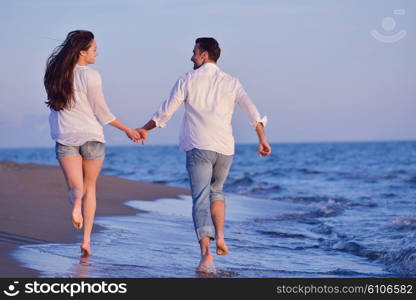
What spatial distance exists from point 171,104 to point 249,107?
686 millimetres

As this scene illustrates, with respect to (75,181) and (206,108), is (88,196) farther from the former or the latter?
(206,108)

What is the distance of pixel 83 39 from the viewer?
6.60 meters

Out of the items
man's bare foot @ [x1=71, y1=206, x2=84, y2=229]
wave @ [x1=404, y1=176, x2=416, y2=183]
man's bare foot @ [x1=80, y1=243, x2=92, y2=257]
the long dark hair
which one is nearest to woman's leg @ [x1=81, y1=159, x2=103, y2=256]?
man's bare foot @ [x1=80, y1=243, x2=92, y2=257]

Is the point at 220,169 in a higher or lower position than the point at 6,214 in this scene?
higher

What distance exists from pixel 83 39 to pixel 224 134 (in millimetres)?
1479

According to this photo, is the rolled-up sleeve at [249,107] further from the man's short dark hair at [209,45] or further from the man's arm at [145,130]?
the man's arm at [145,130]

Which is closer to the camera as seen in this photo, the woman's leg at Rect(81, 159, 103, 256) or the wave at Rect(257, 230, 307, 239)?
the woman's leg at Rect(81, 159, 103, 256)

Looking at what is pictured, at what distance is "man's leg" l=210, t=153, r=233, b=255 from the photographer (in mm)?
6586

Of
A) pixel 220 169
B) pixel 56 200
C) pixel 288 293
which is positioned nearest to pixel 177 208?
pixel 56 200

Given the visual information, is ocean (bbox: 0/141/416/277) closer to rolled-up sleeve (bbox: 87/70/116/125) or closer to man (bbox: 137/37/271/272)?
man (bbox: 137/37/271/272)

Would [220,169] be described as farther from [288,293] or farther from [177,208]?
[177,208]

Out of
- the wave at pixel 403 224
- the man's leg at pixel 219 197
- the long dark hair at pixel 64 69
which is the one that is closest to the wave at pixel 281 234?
the wave at pixel 403 224

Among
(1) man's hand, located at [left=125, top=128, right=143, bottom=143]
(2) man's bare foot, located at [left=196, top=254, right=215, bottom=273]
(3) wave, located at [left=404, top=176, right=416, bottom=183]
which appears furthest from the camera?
(3) wave, located at [left=404, top=176, right=416, bottom=183]

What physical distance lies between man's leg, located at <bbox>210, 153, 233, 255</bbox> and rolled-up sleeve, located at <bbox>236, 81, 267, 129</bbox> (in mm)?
382
